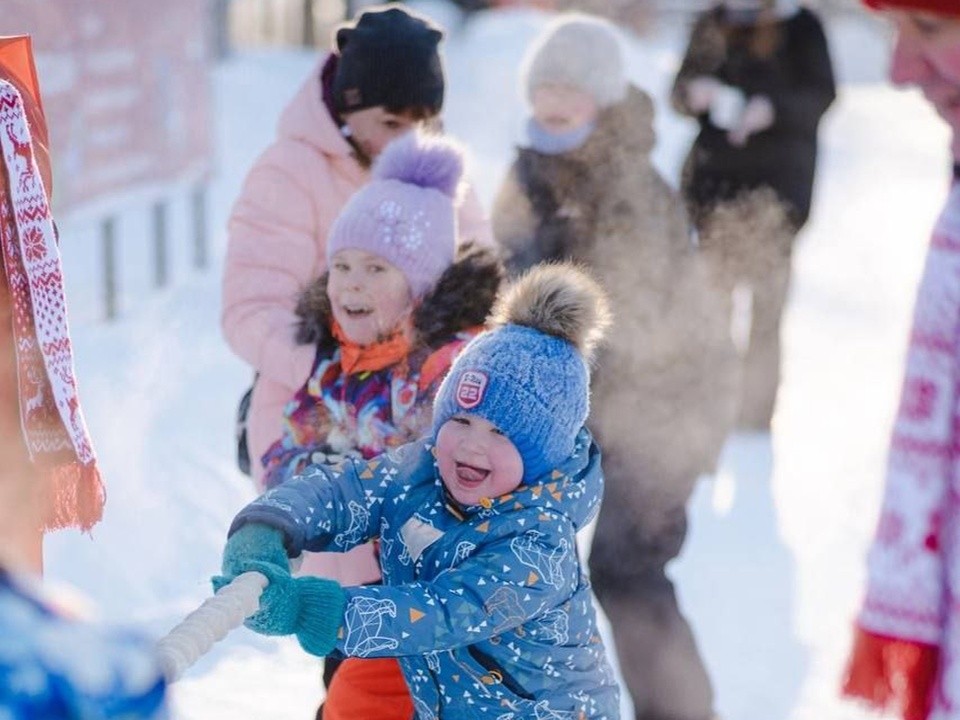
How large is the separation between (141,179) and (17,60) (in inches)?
226

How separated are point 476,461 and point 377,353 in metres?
0.60

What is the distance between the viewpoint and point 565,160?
12.9ft

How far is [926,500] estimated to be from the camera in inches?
85.3

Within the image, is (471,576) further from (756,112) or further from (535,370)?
(756,112)

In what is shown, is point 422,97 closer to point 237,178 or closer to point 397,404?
point 397,404

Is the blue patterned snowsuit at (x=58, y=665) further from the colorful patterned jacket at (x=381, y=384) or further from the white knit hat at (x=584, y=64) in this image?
the white knit hat at (x=584, y=64)

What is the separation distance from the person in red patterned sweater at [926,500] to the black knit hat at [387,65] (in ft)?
4.90

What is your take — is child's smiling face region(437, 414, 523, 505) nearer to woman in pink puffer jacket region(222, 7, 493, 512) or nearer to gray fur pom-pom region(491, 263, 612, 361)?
gray fur pom-pom region(491, 263, 612, 361)

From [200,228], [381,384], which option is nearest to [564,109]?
[381,384]

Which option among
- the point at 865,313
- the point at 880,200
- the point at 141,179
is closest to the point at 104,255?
the point at 141,179

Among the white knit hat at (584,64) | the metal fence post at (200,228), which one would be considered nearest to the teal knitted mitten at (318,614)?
the white knit hat at (584,64)

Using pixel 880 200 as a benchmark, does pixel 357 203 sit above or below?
above

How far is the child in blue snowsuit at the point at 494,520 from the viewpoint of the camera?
2.22 meters

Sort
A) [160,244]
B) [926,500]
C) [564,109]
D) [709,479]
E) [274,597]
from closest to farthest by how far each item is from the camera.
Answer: [274,597] → [926,500] → [564,109] → [709,479] → [160,244]
